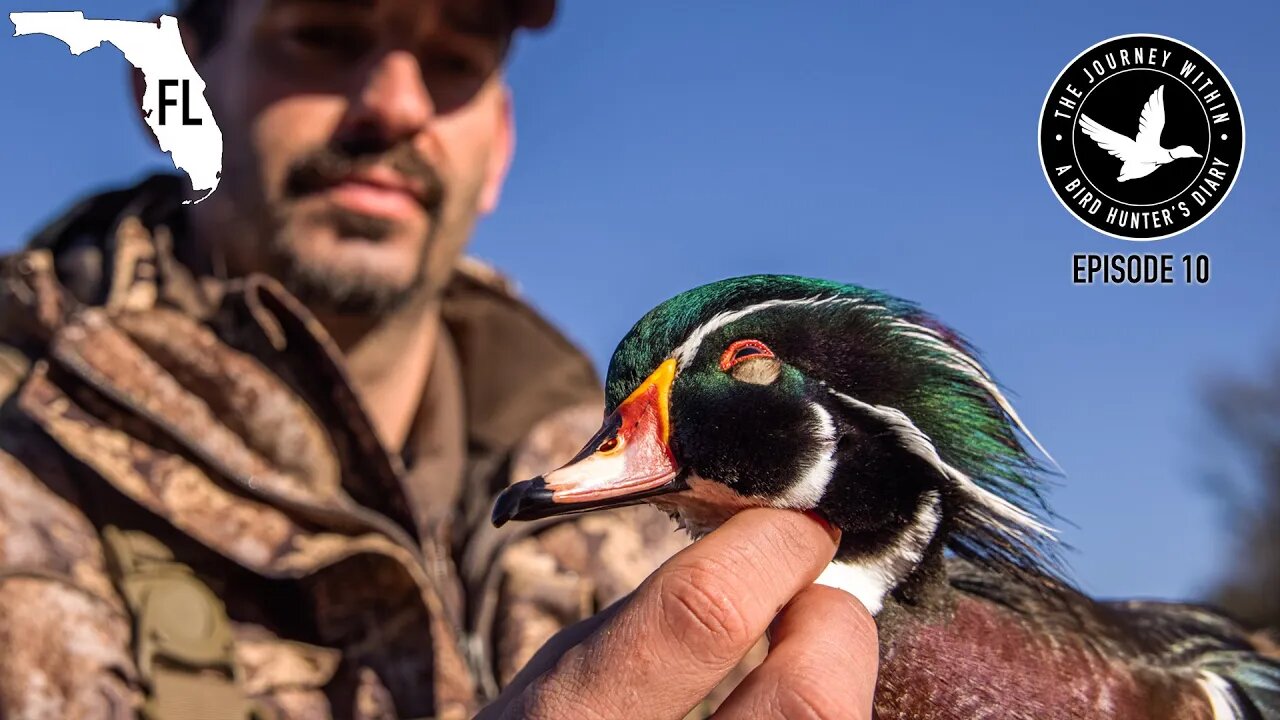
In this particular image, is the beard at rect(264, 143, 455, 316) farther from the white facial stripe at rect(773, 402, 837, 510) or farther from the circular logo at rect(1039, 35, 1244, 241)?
the white facial stripe at rect(773, 402, 837, 510)

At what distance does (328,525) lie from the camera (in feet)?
10.8

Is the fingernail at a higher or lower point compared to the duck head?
lower

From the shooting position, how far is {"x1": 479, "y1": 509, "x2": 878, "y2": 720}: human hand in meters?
1.52

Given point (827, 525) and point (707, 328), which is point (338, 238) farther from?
point (827, 525)

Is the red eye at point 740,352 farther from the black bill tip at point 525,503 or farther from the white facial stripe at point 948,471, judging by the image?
the black bill tip at point 525,503

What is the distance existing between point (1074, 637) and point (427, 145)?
291 centimetres

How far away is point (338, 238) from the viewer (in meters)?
3.86

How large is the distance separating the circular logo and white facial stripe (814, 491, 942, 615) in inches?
66.8

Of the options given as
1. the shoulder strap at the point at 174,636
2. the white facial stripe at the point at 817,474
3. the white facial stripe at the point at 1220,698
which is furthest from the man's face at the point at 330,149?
the white facial stripe at the point at 1220,698

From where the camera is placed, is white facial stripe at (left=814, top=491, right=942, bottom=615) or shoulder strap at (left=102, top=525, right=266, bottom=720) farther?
shoulder strap at (left=102, top=525, right=266, bottom=720)

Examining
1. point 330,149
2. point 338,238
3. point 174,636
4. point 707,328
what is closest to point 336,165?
point 330,149

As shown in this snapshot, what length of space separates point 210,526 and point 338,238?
1.16 m

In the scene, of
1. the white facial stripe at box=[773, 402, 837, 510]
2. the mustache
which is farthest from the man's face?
the white facial stripe at box=[773, 402, 837, 510]

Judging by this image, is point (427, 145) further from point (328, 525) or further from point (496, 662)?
point (496, 662)
